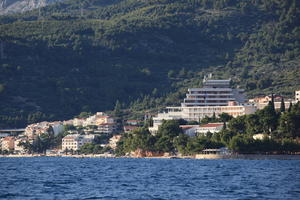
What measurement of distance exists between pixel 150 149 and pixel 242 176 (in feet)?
250

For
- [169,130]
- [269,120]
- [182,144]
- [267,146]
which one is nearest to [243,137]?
[267,146]

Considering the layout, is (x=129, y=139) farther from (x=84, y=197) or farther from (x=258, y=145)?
(x=84, y=197)

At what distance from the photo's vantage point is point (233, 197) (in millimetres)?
76312

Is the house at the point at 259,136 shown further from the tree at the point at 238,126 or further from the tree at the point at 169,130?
the tree at the point at 169,130

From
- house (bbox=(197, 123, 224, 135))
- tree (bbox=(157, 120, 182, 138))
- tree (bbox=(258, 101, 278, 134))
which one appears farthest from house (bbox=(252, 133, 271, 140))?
house (bbox=(197, 123, 224, 135))

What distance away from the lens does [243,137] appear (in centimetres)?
15475

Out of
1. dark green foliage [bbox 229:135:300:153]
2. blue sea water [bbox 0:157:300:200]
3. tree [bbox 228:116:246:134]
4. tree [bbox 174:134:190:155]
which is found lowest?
blue sea water [bbox 0:157:300:200]

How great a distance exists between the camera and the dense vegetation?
150m

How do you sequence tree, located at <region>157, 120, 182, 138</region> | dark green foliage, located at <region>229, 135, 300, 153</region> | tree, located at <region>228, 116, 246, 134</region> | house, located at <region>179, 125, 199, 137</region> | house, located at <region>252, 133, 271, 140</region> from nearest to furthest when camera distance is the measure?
dark green foliage, located at <region>229, 135, 300, 153</region>, house, located at <region>252, 133, 271, 140</region>, tree, located at <region>228, 116, 246, 134</region>, tree, located at <region>157, 120, 182, 138</region>, house, located at <region>179, 125, 199, 137</region>

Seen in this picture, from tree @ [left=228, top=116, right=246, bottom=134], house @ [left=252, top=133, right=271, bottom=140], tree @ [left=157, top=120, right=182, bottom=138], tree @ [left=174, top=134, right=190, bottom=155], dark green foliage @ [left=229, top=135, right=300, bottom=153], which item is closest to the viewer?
dark green foliage @ [left=229, top=135, right=300, bottom=153]

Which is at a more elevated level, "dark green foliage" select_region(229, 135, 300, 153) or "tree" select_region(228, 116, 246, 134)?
"tree" select_region(228, 116, 246, 134)

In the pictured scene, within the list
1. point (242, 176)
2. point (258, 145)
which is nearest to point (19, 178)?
point (242, 176)

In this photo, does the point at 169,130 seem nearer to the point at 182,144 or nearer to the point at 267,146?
the point at 182,144

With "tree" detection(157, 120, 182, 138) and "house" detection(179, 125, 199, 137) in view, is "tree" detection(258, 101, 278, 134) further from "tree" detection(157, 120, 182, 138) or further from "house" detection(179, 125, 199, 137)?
"house" detection(179, 125, 199, 137)
